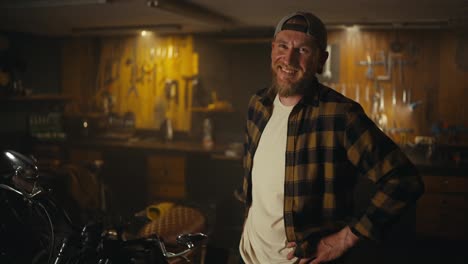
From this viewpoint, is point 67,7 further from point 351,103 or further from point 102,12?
point 351,103

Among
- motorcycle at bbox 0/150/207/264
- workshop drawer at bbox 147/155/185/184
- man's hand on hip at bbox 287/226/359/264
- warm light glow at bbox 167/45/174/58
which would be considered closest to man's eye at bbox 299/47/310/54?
man's hand on hip at bbox 287/226/359/264

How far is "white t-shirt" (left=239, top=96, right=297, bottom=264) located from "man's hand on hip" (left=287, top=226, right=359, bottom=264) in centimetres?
7

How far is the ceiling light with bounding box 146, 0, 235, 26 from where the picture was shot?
3227mm

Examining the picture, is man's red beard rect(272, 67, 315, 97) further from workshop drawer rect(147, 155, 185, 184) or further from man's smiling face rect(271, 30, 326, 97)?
workshop drawer rect(147, 155, 185, 184)

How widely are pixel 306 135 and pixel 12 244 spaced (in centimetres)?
180

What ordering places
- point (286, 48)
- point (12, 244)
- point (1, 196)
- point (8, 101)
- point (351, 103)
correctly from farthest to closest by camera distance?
point (8, 101), point (12, 244), point (1, 196), point (286, 48), point (351, 103)

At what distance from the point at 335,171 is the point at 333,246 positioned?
252 mm

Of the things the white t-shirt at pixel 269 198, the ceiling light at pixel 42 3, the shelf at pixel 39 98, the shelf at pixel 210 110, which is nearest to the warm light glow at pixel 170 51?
the shelf at pixel 210 110

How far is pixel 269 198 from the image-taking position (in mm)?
1576

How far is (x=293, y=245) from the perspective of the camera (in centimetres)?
151

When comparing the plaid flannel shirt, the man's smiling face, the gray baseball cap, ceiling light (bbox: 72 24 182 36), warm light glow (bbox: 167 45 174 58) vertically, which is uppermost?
ceiling light (bbox: 72 24 182 36)

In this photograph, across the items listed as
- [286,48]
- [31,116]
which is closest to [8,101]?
[31,116]

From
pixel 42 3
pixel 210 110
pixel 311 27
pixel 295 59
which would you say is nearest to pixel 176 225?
pixel 295 59

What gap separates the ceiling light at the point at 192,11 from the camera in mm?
3227
